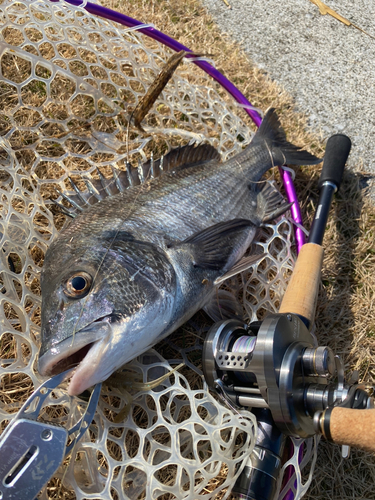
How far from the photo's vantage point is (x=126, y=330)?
1.85 meters

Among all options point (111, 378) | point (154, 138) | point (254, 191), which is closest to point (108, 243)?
point (111, 378)

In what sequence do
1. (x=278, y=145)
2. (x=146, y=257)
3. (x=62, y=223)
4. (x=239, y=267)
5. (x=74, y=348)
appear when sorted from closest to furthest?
(x=74, y=348) → (x=146, y=257) → (x=239, y=267) → (x=62, y=223) → (x=278, y=145)

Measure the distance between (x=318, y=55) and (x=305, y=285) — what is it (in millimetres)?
3209

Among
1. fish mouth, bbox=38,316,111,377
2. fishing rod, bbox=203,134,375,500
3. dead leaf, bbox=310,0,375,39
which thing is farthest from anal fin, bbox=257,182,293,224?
dead leaf, bbox=310,0,375,39

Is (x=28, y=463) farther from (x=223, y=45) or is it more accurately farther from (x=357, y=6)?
(x=357, y=6)

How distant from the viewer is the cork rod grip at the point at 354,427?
1.51 m

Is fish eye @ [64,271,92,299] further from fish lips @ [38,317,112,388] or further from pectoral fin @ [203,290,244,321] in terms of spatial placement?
pectoral fin @ [203,290,244,321]

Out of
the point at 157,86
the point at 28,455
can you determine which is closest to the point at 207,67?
the point at 157,86

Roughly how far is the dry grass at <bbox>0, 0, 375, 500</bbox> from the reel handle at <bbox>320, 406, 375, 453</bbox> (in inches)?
40.4

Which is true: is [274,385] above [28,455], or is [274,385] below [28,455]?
above

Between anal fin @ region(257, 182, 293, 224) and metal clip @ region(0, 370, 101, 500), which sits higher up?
anal fin @ region(257, 182, 293, 224)

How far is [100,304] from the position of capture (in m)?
1.84

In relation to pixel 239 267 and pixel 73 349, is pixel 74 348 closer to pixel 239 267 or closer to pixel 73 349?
pixel 73 349

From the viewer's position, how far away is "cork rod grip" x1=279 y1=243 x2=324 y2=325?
2.31 m
